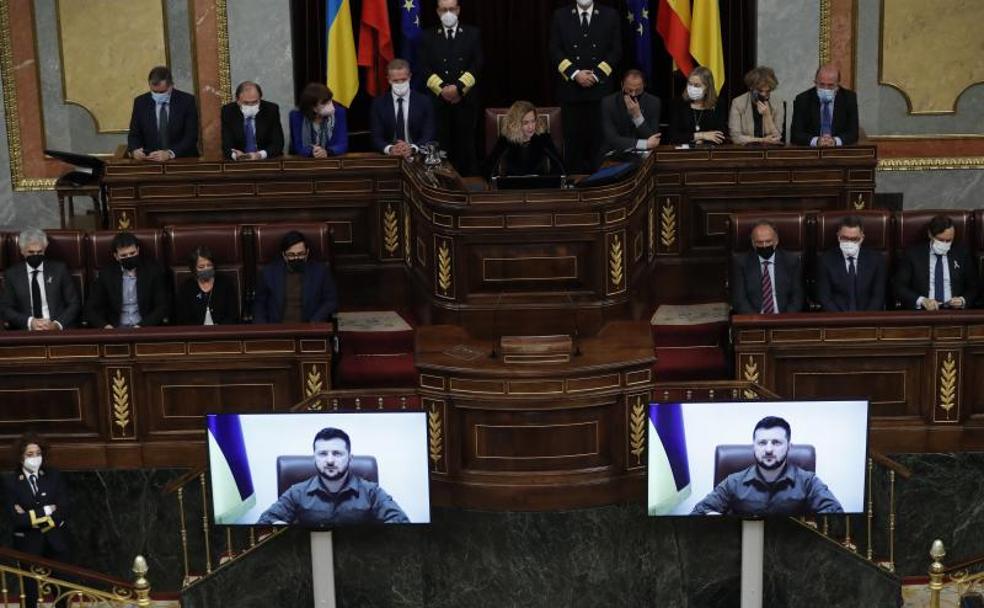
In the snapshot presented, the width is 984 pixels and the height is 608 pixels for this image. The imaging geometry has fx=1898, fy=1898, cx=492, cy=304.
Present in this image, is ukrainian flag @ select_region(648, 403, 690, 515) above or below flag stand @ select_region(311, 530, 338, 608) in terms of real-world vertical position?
above

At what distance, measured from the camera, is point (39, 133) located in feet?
44.2

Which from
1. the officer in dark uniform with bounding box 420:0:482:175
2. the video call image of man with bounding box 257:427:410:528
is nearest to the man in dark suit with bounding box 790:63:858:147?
the officer in dark uniform with bounding box 420:0:482:175

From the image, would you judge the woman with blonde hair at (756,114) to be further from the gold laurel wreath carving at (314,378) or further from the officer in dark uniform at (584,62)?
the gold laurel wreath carving at (314,378)

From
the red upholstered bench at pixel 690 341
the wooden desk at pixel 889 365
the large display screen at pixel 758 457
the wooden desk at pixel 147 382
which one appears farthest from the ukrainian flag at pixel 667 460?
the wooden desk at pixel 147 382

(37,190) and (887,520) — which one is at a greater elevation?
(37,190)

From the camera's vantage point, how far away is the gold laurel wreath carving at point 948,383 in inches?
387

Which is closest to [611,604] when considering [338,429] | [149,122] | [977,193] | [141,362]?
[338,429]

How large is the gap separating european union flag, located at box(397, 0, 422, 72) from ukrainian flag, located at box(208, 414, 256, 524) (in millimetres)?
4932

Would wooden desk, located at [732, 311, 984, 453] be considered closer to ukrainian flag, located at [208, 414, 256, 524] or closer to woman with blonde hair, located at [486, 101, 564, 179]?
woman with blonde hair, located at [486, 101, 564, 179]

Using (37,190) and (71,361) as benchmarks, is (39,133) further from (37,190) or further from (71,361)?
(71,361)

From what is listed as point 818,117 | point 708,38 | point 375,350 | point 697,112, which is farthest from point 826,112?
point 375,350

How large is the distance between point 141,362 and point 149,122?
2595 mm

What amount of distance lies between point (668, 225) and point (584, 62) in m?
1.56

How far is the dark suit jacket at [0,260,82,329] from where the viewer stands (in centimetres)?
1048
